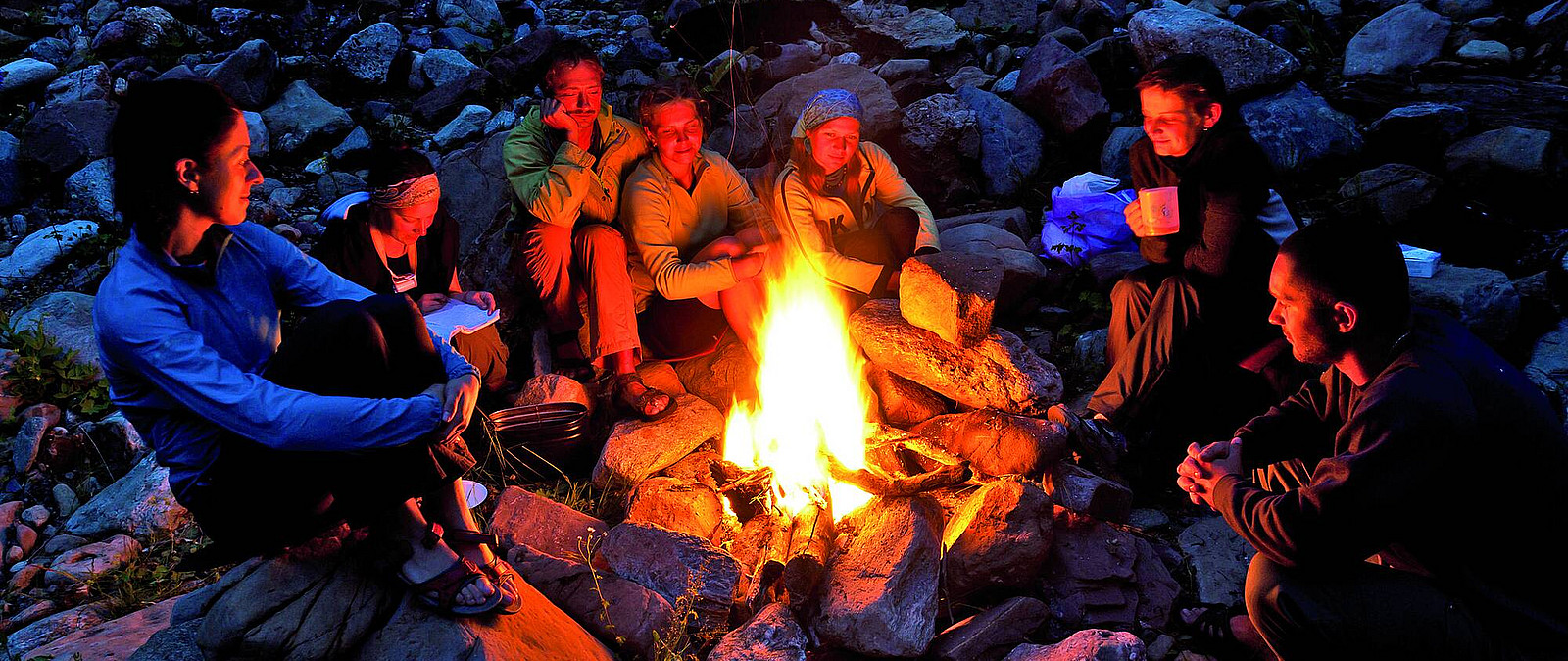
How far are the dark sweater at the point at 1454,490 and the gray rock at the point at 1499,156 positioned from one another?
4.28 meters

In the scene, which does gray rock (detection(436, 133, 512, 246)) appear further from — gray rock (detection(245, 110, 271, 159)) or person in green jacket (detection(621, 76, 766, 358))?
gray rock (detection(245, 110, 271, 159))

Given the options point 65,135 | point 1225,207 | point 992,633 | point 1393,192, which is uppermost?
point 1225,207

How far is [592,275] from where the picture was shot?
5.04 m

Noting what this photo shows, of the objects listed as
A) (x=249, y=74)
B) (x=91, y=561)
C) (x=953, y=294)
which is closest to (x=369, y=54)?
(x=249, y=74)

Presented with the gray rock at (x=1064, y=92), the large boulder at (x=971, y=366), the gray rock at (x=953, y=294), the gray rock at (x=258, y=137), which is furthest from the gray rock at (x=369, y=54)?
the gray rock at (x=953, y=294)

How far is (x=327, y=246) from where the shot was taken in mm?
4664

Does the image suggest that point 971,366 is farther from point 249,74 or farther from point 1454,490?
point 249,74

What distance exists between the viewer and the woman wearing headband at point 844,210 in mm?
5262

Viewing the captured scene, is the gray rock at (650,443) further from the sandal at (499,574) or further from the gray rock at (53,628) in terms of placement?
the gray rock at (53,628)

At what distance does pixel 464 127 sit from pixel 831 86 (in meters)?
3.37

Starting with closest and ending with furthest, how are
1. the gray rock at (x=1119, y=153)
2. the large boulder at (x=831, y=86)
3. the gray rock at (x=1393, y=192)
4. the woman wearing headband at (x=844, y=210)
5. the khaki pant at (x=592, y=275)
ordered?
the khaki pant at (x=592, y=275) → the woman wearing headband at (x=844, y=210) → the gray rock at (x=1393, y=192) → the gray rock at (x=1119, y=153) → the large boulder at (x=831, y=86)

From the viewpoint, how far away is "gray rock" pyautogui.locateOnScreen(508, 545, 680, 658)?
11.1 ft

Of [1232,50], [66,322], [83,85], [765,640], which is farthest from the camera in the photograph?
[83,85]

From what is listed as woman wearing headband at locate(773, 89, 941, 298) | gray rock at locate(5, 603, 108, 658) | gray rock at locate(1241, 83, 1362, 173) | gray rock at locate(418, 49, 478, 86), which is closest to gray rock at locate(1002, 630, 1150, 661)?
woman wearing headband at locate(773, 89, 941, 298)
